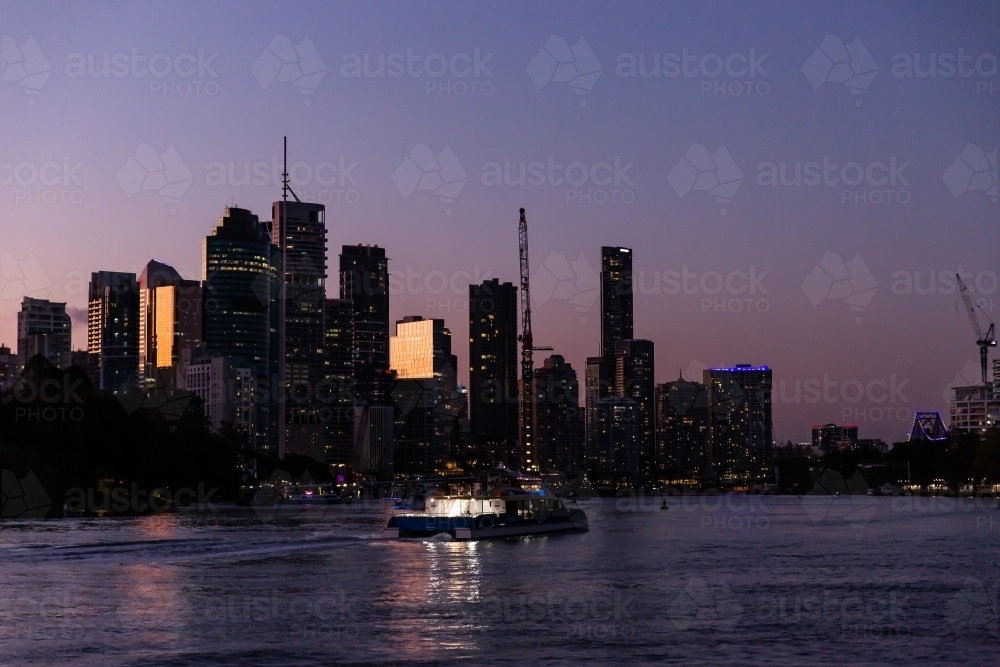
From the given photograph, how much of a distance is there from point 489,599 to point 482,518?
1524 inches

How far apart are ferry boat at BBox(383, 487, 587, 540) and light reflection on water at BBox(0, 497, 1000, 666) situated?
1267mm

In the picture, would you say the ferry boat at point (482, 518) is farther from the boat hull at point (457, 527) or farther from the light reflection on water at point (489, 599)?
the light reflection on water at point (489, 599)

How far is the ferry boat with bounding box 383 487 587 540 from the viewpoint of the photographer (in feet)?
306

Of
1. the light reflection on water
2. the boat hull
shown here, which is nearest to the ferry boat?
the boat hull

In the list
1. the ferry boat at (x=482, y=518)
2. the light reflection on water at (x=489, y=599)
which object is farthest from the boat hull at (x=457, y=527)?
the light reflection on water at (x=489, y=599)

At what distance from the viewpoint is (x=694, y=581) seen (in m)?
63.2

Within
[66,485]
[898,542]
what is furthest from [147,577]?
[66,485]

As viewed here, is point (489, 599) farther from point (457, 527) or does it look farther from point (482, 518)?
point (482, 518)

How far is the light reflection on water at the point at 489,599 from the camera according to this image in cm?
4125

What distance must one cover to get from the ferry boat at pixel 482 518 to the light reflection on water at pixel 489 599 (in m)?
1.27

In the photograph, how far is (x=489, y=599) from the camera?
55.2 m

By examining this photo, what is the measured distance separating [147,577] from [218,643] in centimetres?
2192

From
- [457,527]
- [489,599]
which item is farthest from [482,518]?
[489,599]

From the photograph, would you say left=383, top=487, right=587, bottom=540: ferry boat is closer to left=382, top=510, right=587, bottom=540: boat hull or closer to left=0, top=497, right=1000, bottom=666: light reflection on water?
left=382, top=510, right=587, bottom=540: boat hull
